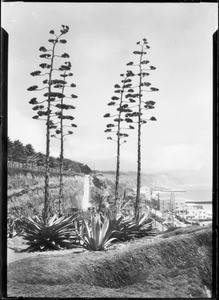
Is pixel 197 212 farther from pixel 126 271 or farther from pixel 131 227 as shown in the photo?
pixel 126 271

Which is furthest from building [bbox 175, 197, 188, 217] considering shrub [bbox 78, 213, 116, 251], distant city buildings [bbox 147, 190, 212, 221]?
shrub [bbox 78, 213, 116, 251]

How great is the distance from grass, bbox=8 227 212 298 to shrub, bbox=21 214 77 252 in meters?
0.16

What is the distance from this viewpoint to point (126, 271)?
274 inches

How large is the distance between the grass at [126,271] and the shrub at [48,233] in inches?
6.1

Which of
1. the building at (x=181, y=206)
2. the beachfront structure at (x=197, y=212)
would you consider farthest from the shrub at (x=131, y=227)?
the beachfront structure at (x=197, y=212)

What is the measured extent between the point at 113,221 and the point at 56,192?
2.57ft

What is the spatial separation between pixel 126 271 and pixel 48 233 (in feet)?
3.39

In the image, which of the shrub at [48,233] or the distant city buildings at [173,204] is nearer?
the shrub at [48,233]

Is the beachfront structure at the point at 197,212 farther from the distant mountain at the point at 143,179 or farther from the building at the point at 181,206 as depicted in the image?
the distant mountain at the point at 143,179

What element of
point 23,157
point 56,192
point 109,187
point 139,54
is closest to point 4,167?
point 23,157

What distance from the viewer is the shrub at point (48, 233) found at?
7.00m

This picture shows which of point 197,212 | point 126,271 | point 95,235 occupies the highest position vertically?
point 197,212

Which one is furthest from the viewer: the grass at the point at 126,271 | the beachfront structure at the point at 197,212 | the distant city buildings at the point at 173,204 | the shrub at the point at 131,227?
the distant city buildings at the point at 173,204

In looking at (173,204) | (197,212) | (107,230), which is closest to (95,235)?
(107,230)
